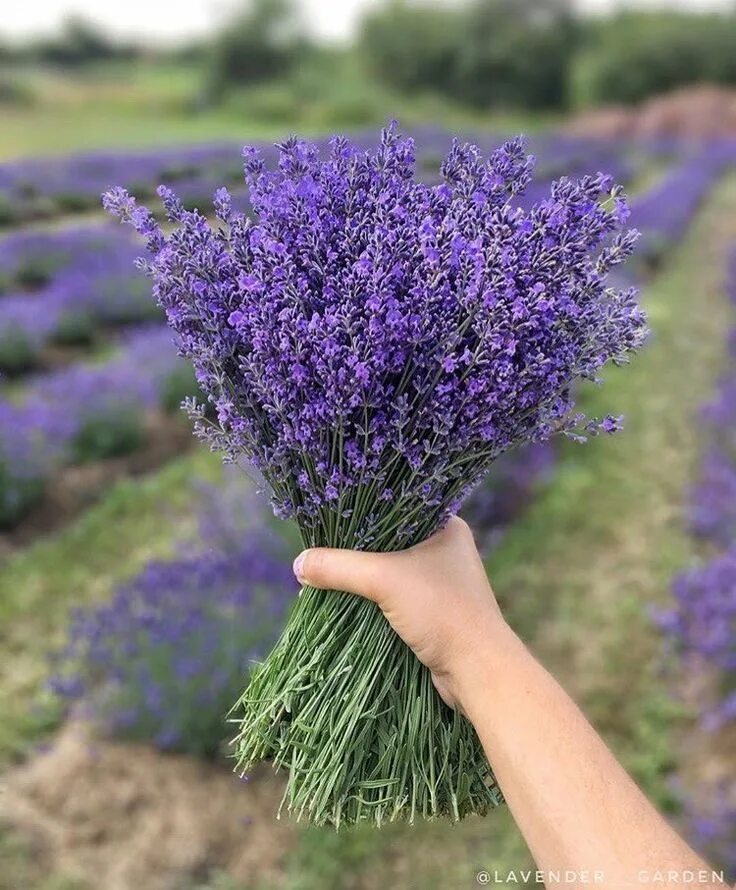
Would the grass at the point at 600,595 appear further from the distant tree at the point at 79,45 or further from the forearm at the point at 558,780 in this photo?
the distant tree at the point at 79,45

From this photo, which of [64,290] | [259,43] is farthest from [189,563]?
[259,43]

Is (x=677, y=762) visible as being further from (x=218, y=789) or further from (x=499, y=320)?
(x=499, y=320)

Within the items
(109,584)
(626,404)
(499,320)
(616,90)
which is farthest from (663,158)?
(499,320)

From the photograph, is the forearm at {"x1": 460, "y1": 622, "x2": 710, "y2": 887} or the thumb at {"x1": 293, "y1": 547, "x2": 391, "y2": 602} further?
the thumb at {"x1": 293, "y1": 547, "x2": 391, "y2": 602}

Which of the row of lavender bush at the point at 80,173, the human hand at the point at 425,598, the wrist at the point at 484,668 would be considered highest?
the human hand at the point at 425,598

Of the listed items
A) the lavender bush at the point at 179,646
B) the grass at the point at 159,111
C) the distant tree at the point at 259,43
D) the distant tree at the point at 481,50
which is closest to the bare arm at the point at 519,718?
the grass at the point at 159,111

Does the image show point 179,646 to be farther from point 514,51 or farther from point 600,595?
point 514,51

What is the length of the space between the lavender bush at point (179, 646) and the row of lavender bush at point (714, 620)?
1.40 metres

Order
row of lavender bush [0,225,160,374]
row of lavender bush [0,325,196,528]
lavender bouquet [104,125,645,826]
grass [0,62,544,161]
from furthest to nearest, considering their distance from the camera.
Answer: grass [0,62,544,161] → row of lavender bush [0,225,160,374] → row of lavender bush [0,325,196,528] → lavender bouquet [104,125,645,826]

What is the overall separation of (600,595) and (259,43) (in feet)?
50.5

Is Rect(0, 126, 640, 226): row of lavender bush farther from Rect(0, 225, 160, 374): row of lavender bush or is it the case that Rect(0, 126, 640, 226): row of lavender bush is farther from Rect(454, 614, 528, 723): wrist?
Rect(454, 614, 528, 723): wrist

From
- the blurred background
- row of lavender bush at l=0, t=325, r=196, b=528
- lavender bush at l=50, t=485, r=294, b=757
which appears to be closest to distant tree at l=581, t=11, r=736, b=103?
the blurred background

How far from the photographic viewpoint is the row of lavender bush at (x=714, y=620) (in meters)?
2.36

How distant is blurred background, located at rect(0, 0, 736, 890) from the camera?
235cm
